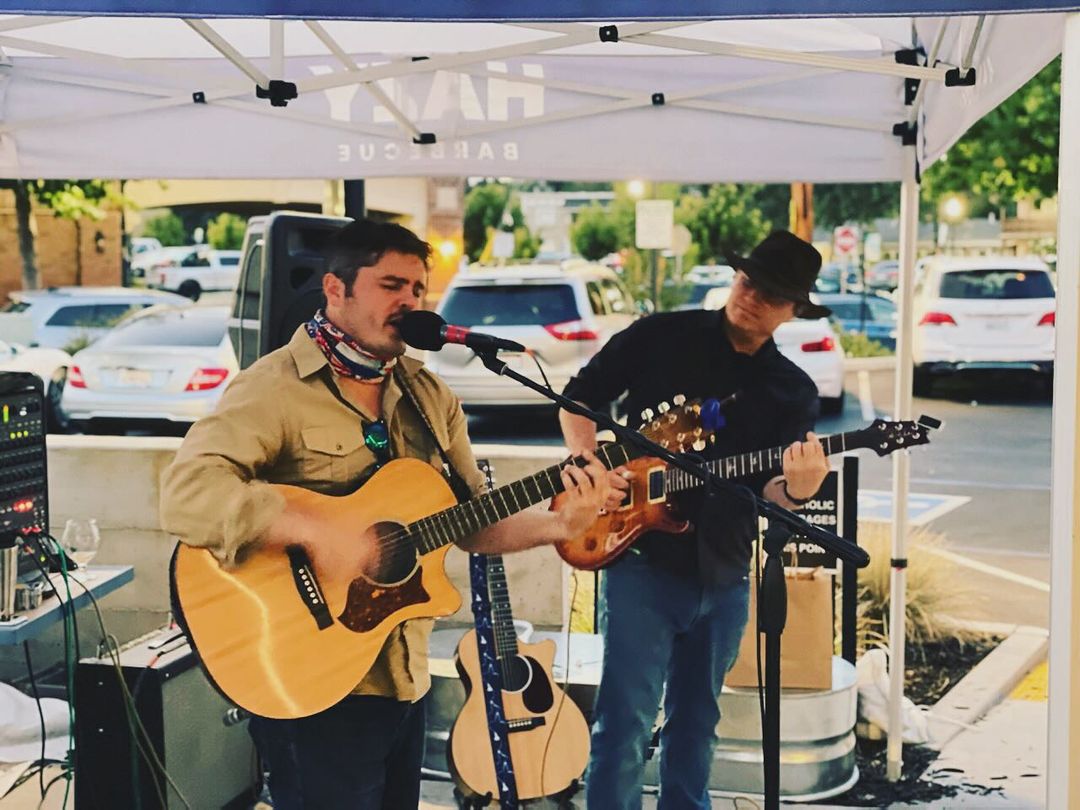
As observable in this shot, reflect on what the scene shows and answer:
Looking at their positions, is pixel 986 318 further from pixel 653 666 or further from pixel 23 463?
pixel 23 463

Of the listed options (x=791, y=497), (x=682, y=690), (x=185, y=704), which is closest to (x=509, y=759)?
(x=682, y=690)

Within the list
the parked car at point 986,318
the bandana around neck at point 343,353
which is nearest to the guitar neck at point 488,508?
the bandana around neck at point 343,353

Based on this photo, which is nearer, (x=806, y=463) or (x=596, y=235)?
(x=806, y=463)

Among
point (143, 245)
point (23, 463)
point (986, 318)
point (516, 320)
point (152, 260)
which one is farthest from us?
point (143, 245)

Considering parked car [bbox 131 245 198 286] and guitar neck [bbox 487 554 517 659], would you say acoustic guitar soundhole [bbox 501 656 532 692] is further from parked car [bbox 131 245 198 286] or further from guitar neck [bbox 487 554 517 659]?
parked car [bbox 131 245 198 286]

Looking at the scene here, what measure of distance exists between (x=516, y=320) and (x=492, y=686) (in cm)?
910

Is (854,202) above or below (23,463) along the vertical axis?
above

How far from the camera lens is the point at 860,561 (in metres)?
2.64

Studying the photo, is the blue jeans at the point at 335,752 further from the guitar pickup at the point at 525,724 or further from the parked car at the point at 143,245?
the parked car at the point at 143,245

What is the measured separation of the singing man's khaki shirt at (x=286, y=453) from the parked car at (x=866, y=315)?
788 inches

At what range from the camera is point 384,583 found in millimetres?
2848

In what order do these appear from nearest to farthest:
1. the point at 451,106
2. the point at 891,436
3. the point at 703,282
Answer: the point at 891,436, the point at 451,106, the point at 703,282

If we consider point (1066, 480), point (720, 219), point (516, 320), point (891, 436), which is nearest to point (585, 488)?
point (891, 436)

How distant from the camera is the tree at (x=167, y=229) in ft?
111
